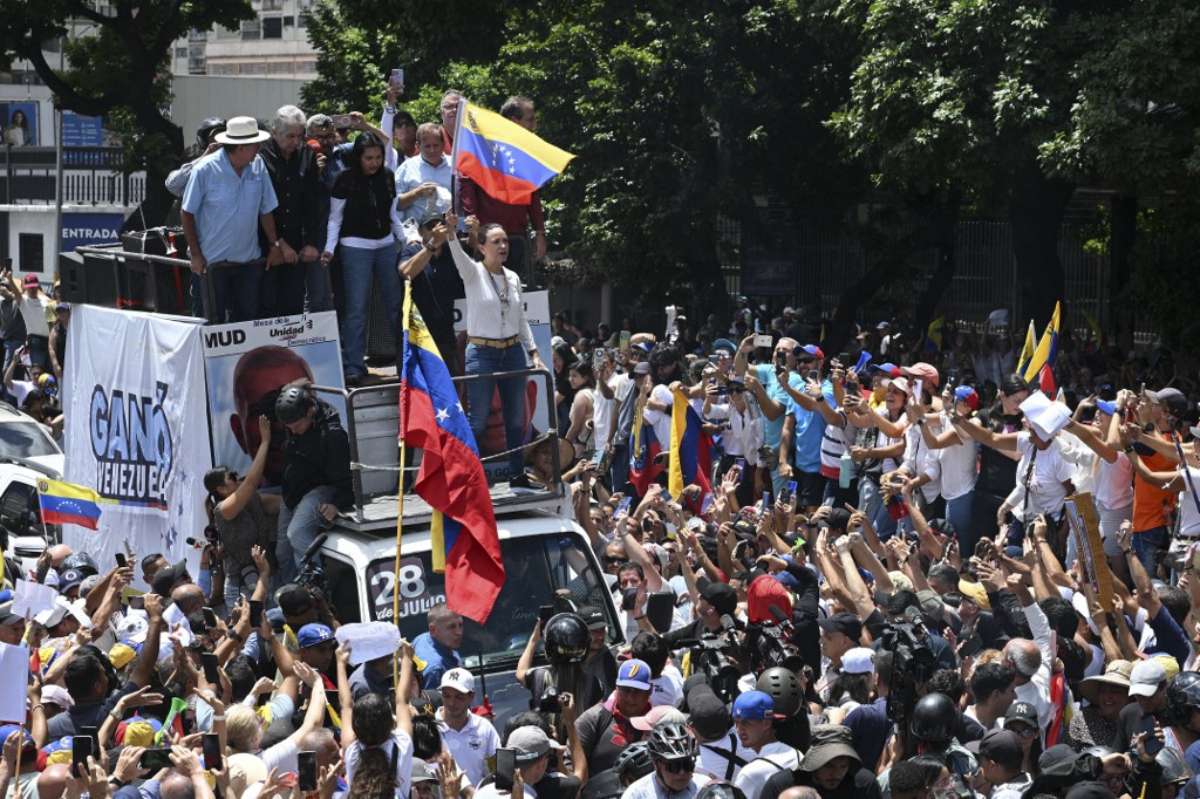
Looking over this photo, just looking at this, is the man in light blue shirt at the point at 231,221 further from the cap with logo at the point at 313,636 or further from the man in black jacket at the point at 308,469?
the cap with logo at the point at 313,636

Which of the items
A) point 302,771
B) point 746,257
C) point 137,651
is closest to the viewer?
point 302,771

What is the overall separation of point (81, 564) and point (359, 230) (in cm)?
281

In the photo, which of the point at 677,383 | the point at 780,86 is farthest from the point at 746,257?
the point at 677,383

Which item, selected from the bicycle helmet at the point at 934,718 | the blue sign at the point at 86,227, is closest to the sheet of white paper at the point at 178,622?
the bicycle helmet at the point at 934,718

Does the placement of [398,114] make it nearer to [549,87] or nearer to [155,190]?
[549,87]

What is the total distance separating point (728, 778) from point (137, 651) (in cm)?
356

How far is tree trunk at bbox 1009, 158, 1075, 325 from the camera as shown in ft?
72.0

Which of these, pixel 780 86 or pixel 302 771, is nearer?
pixel 302 771

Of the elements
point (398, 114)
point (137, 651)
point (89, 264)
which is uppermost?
point (398, 114)

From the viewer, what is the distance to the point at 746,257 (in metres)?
29.4

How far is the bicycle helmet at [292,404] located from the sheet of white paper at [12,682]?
9.38ft

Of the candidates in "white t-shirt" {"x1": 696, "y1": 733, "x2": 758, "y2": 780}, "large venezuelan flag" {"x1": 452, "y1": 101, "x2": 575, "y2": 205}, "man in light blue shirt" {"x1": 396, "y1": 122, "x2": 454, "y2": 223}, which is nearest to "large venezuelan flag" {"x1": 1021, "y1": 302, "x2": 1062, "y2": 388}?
"large venezuelan flag" {"x1": 452, "y1": 101, "x2": 575, "y2": 205}

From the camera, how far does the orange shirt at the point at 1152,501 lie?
1248 cm

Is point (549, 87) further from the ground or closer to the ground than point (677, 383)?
further from the ground
